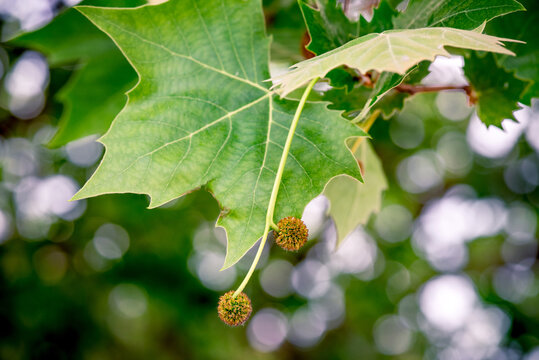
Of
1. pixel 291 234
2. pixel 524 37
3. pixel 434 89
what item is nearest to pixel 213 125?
pixel 291 234

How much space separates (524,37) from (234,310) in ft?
2.57

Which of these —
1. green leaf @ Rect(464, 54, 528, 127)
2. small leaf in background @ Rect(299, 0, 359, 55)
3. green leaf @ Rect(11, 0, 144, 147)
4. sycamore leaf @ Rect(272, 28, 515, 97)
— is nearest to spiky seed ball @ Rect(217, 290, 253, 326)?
sycamore leaf @ Rect(272, 28, 515, 97)

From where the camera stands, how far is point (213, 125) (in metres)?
0.72

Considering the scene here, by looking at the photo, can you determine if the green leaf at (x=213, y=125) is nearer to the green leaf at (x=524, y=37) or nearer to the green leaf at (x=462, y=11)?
the green leaf at (x=462, y=11)

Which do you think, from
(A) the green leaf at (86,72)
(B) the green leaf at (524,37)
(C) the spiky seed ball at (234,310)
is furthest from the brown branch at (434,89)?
(A) the green leaf at (86,72)

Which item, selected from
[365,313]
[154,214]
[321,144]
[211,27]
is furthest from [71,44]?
[365,313]

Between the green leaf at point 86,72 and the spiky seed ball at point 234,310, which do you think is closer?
the spiky seed ball at point 234,310

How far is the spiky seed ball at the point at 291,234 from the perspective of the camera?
0.60 m

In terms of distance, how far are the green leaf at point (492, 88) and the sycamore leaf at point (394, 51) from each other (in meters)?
0.28

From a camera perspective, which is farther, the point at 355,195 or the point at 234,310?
the point at 355,195

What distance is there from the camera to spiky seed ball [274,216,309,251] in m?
0.60

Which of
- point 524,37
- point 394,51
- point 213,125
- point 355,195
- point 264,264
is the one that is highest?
point 394,51

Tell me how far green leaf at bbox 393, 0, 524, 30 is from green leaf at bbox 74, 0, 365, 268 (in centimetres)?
19

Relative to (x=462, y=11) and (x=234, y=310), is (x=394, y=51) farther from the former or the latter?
(x=234, y=310)
